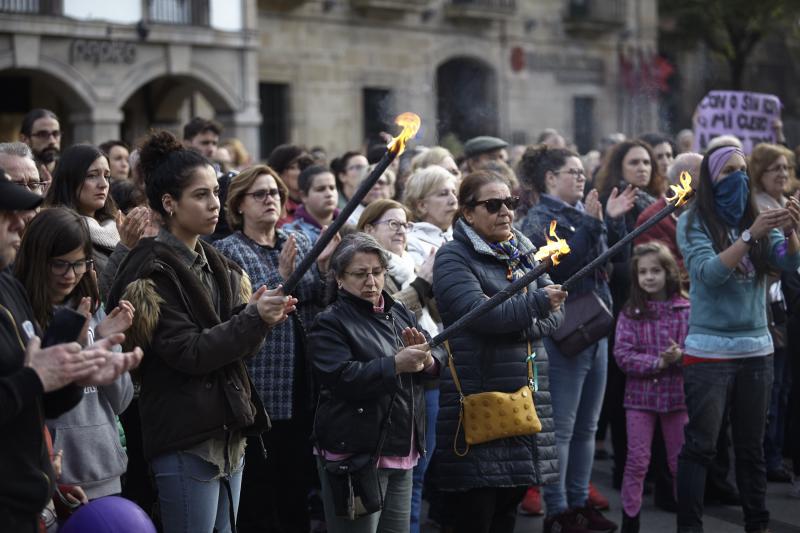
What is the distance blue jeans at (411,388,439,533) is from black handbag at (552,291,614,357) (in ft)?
2.48

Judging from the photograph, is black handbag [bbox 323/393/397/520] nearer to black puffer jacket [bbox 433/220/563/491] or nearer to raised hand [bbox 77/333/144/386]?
black puffer jacket [bbox 433/220/563/491]

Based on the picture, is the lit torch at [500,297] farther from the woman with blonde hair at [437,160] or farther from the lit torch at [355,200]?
the woman with blonde hair at [437,160]

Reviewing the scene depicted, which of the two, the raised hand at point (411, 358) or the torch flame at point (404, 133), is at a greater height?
the torch flame at point (404, 133)

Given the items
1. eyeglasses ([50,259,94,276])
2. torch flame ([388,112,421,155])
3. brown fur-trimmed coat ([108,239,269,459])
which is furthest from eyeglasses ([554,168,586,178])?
eyeglasses ([50,259,94,276])

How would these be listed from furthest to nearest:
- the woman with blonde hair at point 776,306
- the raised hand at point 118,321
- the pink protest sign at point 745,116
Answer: the pink protest sign at point 745,116, the woman with blonde hair at point 776,306, the raised hand at point 118,321

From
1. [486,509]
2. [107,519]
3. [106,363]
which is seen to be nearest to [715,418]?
[486,509]

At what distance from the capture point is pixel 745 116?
1010cm

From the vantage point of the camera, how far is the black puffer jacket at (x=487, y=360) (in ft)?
16.8

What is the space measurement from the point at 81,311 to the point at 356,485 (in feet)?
4.72

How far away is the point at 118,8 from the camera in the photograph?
696 inches

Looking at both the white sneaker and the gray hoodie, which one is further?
the white sneaker

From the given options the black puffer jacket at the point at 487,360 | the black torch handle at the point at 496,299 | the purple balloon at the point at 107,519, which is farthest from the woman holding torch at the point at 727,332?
the purple balloon at the point at 107,519

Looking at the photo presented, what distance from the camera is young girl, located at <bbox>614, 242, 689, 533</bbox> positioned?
6.70 meters

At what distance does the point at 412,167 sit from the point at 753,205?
2.54 meters
